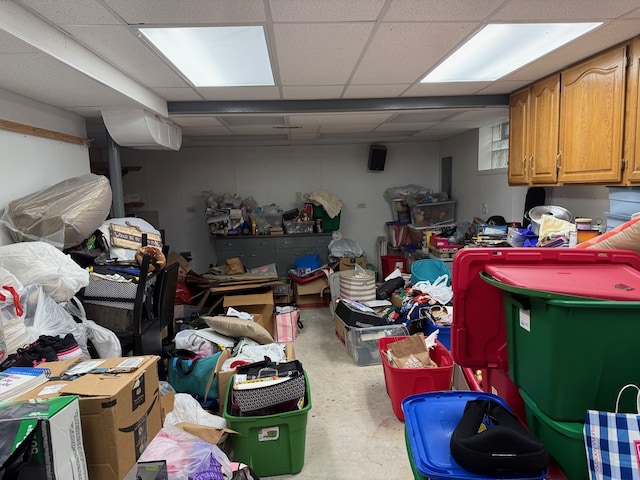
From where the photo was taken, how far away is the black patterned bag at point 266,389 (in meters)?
1.97

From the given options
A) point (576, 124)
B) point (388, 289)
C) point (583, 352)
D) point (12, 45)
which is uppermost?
point (12, 45)

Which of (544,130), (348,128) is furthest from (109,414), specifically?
(348,128)

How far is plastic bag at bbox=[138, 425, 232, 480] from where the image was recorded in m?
1.68

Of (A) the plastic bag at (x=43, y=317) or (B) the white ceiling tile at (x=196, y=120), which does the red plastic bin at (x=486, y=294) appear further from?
(B) the white ceiling tile at (x=196, y=120)

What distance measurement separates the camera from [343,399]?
9.19ft

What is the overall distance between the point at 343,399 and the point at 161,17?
2601 mm

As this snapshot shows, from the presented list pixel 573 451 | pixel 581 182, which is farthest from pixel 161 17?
pixel 581 182

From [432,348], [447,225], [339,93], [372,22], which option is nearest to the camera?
[372,22]

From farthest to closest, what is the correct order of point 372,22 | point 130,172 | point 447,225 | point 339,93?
point 130,172
point 447,225
point 339,93
point 372,22

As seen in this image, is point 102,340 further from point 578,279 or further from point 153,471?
point 578,279

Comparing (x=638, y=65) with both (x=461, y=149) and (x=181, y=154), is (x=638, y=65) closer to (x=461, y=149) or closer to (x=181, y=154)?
(x=461, y=149)

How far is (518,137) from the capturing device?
3.11 m

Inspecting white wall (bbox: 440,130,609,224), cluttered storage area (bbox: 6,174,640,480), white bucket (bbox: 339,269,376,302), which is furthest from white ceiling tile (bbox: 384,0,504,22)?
white bucket (bbox: 339,269,376,302)

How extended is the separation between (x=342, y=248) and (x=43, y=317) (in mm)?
3886
